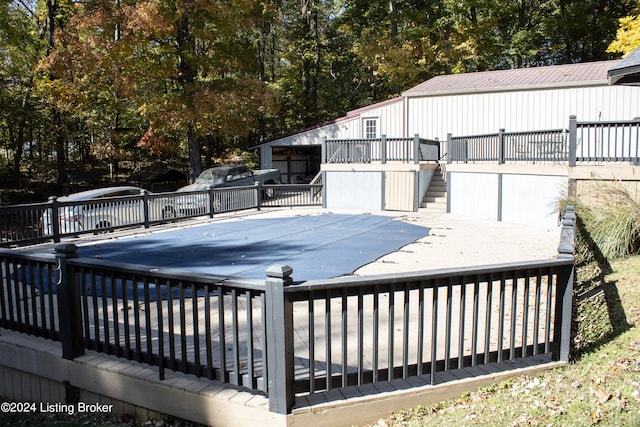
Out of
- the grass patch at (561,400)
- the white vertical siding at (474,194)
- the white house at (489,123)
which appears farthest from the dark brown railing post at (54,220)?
the white vertical siding at (474,194)

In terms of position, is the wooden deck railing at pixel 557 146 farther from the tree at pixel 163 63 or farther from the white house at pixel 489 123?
the tree at pixel 163 63

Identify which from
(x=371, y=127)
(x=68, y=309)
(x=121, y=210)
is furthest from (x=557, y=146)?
(x=371, y=127)

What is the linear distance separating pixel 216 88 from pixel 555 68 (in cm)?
1597

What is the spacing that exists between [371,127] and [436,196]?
8438mm

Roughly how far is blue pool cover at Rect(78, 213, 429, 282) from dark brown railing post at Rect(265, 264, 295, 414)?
174 inches

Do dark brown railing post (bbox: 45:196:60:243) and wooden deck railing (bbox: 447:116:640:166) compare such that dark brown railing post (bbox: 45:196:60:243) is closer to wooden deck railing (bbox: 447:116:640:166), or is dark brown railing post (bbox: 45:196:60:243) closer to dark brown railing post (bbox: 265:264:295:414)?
dark brown railing post (bbox: 265:264:295:414)

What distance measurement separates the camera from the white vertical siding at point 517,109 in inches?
732

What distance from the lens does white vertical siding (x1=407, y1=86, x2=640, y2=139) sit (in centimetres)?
1859

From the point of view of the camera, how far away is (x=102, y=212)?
1298cm

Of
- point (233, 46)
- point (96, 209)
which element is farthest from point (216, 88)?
point (96, 209)

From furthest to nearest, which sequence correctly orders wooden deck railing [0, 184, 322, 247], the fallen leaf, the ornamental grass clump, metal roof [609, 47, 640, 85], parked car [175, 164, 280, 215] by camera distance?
parked car [175, 164, 280, 215] < wooden deck railing [0, 184, 322, 247] < the ornamental grass clump < metal roof [609, 47, 640, 85] < the fallen leaf

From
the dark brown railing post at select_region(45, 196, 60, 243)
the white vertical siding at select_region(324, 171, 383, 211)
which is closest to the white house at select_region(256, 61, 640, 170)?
the white vertical siding at select_region(324, 171, 383, 211)

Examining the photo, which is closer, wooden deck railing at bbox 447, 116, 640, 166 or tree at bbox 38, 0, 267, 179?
wooden deck railing at bbox 447, 116, 640, 166

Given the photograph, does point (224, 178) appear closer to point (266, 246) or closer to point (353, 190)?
Result: point (353, 190)
